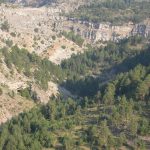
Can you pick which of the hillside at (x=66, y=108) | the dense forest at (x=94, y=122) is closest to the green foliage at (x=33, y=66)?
the hillside at (x=66, y=108)

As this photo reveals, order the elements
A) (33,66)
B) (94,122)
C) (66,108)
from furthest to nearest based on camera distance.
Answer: (33,66) < (66,108) < (94,122)

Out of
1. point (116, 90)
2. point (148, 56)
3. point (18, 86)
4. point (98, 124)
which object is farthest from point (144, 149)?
point (148, 56)

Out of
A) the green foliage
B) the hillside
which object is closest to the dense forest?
the hillside

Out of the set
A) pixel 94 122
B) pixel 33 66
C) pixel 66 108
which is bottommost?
pixel 33 66

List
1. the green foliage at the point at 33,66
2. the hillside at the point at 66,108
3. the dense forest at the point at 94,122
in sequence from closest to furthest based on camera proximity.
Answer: the dense forest at the point at 94,122, the hillside at the point at 66,108, the green foliage at the point at 33,66

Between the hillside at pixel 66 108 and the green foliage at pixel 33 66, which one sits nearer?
the hillside at pixel 66 108

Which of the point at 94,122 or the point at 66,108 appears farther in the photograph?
the point at 66,108

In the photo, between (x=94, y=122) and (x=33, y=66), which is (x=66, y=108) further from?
(x=33, y=66)

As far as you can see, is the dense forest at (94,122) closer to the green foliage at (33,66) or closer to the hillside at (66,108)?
the hillside at (66,108)

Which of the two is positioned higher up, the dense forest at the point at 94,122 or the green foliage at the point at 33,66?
the dense forest at the point at 94,122

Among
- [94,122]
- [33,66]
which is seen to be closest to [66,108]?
[94,122]

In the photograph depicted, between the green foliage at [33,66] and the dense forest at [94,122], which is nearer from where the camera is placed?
the dense forest at [94,122]

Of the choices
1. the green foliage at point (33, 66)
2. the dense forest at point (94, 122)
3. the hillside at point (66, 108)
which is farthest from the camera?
the green foliage at point (33, 66)
